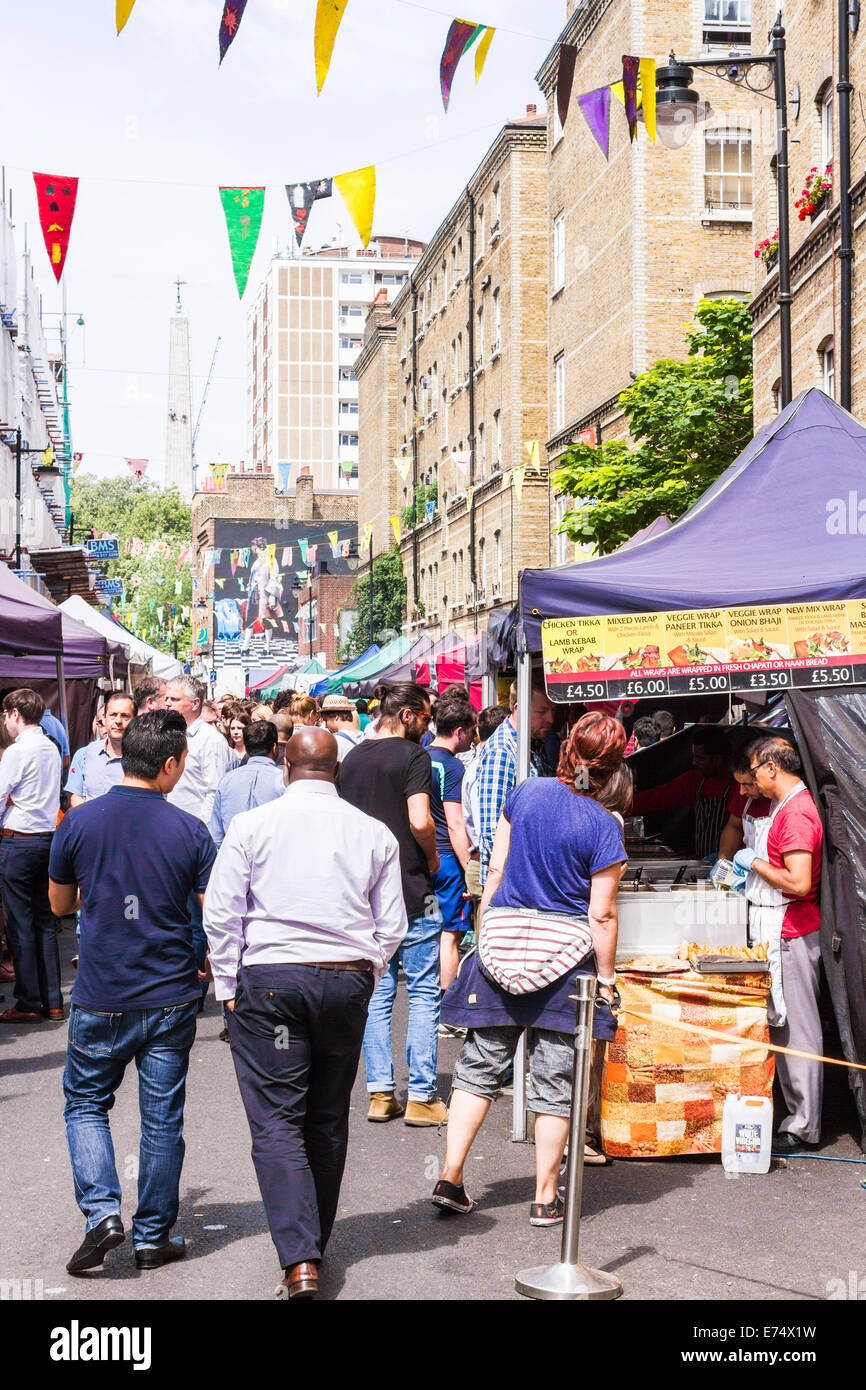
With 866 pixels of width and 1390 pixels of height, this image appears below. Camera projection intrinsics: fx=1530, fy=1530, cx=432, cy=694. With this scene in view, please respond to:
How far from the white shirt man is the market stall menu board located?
298 cm

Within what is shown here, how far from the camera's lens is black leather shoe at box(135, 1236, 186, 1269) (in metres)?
5.21

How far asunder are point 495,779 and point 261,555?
9587 cm

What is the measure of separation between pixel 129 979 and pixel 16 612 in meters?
7.25

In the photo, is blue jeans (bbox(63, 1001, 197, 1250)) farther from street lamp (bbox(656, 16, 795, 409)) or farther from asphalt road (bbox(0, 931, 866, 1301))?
street lamp (bbox(656, 16, 795, 409))

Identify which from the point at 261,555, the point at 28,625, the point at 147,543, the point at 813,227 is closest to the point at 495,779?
the point at 28,625

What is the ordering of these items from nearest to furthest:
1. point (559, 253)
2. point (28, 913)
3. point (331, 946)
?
1. point (331, 946)
2. point (28, 913)
3. point (559, 253)

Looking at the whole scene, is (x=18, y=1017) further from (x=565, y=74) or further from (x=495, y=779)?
(x=565, y=74)

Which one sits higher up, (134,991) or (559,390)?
(559,390)

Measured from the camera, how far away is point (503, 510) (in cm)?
4228

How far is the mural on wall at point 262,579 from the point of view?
9981 centimetres

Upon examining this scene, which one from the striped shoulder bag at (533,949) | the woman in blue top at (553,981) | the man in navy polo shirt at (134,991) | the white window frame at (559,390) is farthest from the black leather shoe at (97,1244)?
the white window frame at (559,390)

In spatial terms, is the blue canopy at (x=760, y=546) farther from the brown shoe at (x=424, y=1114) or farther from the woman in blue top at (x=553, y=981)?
the brown shoe at (x=424, y=1114)

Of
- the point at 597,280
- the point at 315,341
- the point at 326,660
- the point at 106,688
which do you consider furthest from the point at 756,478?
the point at 315,341

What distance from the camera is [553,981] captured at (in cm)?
581
